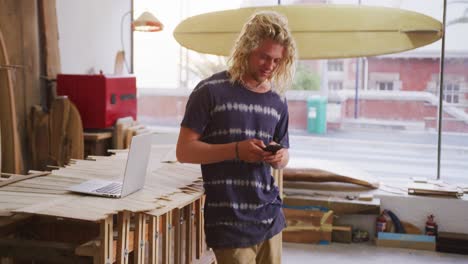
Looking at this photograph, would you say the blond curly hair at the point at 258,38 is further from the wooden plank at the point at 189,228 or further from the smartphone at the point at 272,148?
the wooden plank at the point at 189,228

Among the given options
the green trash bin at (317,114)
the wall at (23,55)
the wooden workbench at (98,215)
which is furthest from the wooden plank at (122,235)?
the green trash bin at (317,114)

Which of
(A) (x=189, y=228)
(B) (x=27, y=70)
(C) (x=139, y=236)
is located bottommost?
(A) (x=189, y=228)

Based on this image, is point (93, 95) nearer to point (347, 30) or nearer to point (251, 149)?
point (347, 30)

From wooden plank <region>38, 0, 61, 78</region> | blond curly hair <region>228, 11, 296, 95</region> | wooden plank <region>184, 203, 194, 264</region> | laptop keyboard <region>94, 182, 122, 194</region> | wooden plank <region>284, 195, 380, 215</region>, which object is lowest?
wooden plank <region>284, 195, 380, 215</region>

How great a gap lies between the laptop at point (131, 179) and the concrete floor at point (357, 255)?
1740 millimetres

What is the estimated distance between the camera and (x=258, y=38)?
1.60m

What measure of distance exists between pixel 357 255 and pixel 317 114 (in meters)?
2.58

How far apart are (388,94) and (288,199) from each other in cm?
190

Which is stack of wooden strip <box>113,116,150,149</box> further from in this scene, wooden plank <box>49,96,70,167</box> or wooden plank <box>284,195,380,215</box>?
wooden plank <box>284,195,380,215</box>

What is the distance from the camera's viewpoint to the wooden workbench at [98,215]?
181 centimetres

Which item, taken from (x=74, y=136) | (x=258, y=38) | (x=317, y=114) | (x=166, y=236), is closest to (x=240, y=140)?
(x=258, y=38)

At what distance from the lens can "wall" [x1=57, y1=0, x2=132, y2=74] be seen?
14.0ft

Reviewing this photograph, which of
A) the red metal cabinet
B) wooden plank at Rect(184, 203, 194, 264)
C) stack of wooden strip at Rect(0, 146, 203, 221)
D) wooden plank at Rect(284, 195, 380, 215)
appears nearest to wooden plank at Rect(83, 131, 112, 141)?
the red metal cabinet

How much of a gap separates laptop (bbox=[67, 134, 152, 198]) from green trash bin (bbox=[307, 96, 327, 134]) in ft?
13.2
